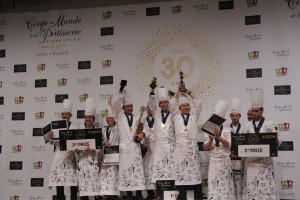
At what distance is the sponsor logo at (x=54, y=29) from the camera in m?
7.19

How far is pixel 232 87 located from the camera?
6.34 metres

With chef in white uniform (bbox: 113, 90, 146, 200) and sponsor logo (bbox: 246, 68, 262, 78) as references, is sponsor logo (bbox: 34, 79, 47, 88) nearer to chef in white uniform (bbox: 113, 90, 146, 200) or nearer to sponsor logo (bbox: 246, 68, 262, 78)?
chef in white uniform (bbox: 113, 90, 146, 200)

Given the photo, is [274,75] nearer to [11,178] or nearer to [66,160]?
[66,160]

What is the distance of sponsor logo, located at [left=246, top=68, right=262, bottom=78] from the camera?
624cm

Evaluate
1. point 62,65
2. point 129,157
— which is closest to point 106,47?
point 62,65

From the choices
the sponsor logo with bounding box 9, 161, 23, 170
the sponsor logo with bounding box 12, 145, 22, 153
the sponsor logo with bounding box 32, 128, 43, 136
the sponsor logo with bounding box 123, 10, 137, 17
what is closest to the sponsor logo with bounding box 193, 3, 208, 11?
the sponsor logo with bounding box 123, 10, 137, 17

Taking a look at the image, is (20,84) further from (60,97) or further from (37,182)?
(37,182)

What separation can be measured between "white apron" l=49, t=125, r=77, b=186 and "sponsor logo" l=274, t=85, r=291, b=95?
3.17 metres

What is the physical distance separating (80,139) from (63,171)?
57 centimetres


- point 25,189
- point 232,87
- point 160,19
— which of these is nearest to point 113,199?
point 25,189

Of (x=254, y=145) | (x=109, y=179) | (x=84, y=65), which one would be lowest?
(x=109, y=179)

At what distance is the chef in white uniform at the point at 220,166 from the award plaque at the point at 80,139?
1.49 meters

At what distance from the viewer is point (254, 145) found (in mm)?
4984

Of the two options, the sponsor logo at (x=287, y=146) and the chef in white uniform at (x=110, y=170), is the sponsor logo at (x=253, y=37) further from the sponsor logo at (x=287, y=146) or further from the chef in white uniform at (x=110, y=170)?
the chef in white uniform at (x=110, y=170)
